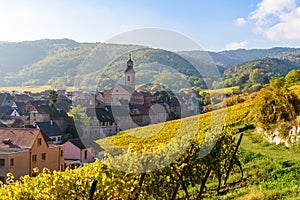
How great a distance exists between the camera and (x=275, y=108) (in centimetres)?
2006

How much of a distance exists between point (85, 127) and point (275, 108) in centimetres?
2676

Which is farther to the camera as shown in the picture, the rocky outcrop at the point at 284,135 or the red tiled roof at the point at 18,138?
the red tiled roof at the point at 18,138

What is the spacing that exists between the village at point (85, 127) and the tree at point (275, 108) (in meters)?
9.68

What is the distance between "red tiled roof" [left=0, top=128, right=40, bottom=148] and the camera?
24812 mm

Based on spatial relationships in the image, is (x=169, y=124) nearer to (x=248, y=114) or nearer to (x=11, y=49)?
(x=248, y=114)

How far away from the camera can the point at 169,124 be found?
3262 centimetres

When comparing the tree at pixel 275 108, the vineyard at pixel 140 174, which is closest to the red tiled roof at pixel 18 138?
the tree at pixel 275 108

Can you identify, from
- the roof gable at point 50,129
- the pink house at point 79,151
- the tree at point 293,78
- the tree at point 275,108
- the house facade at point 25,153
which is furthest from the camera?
the roof gable at point 50,129

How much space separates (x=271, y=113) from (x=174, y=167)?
11521 millimetres

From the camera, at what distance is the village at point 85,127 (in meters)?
24.3

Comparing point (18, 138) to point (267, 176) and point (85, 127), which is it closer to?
point (85, 127)

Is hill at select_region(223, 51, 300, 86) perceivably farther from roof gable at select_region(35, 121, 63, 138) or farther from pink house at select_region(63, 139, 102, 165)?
pink house at select_region(63, 139, 102, 165)

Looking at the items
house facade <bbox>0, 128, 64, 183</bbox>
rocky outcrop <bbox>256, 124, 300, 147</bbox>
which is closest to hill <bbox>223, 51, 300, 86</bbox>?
house facade <bbox>0, 128, 64, 183</bbox>

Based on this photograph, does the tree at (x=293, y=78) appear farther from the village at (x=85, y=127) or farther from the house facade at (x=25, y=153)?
the house facade at (x=25, y=153)
